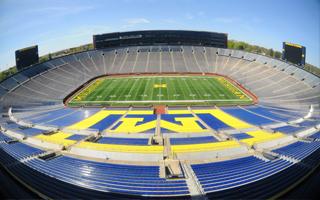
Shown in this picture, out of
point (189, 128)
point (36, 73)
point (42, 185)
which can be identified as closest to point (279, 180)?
point (189, 128)

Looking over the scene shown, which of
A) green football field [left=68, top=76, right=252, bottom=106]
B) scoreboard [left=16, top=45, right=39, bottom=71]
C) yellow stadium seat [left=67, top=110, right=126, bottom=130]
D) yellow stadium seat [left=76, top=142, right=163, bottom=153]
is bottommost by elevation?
yellow stadium seat [left=67, top=110, right=126, bottom=130]

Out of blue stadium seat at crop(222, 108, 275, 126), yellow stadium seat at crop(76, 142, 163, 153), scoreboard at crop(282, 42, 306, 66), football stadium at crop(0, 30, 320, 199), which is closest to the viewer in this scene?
football stadium at crop(0, 30, 320, 199)

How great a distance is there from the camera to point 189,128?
2170 cm

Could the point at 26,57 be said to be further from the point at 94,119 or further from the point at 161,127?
the point at 161,127

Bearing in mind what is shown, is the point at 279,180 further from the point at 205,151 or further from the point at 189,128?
the point at 189,128

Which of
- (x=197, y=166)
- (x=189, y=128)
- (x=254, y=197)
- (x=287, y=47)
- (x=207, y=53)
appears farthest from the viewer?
(x=207, y=53)

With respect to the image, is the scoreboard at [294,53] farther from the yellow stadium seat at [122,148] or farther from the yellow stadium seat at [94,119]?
the yellow stadium seat at [122,148]

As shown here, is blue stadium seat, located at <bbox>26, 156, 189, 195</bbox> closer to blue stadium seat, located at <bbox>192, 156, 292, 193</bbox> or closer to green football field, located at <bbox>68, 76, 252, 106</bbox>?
blue stadium seat, located at <bbox>192, 156, 292, 193</bbox>

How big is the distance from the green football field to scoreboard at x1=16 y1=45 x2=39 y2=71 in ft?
45.5

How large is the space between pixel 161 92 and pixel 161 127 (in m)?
15.9

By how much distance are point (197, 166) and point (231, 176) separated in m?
2.38

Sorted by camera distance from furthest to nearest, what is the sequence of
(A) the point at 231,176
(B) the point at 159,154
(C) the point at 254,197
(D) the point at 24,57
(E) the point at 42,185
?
(D) the point at 24,57 < (B) the point at 159,154 < (A) the point at 231,176 < (E) the point at 42,185 < (C) the point at 254,197

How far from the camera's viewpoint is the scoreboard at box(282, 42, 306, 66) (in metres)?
42.9

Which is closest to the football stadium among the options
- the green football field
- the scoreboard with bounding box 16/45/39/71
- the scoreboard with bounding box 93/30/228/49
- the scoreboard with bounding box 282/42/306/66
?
the green football field
